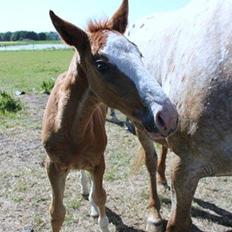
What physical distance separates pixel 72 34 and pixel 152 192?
97.3 inches

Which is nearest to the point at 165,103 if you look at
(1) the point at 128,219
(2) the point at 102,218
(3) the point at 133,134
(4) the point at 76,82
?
(4) the point at 76,82

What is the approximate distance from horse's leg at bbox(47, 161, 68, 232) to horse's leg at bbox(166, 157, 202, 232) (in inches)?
46.9

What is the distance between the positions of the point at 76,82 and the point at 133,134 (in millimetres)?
4466

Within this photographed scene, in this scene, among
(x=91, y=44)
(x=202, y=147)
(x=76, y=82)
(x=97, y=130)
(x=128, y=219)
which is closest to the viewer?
(x=202, y=147)

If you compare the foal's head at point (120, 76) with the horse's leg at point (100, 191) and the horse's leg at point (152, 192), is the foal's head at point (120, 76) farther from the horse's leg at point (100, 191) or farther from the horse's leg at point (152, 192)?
the horse's leg at point (152, 192)

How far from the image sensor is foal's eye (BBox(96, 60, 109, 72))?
2771 millimetres

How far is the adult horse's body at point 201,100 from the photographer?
2.57m

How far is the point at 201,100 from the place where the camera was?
2627 millimetres

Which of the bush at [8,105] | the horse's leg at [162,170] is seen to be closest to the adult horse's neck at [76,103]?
the horse's leg at [162,170]

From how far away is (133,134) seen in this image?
25.6 ft

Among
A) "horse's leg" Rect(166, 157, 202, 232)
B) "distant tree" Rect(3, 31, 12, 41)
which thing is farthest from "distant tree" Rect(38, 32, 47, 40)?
"horse's leg" Rect(166, 157, 202, 232)

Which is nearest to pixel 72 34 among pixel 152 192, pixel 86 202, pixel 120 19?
pixel 120 19

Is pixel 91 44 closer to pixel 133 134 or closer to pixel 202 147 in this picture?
pixel 202 147

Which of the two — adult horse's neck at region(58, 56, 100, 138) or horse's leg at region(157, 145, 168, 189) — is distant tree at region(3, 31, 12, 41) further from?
adult horse's neck at region(58, 56, 100, 138)
